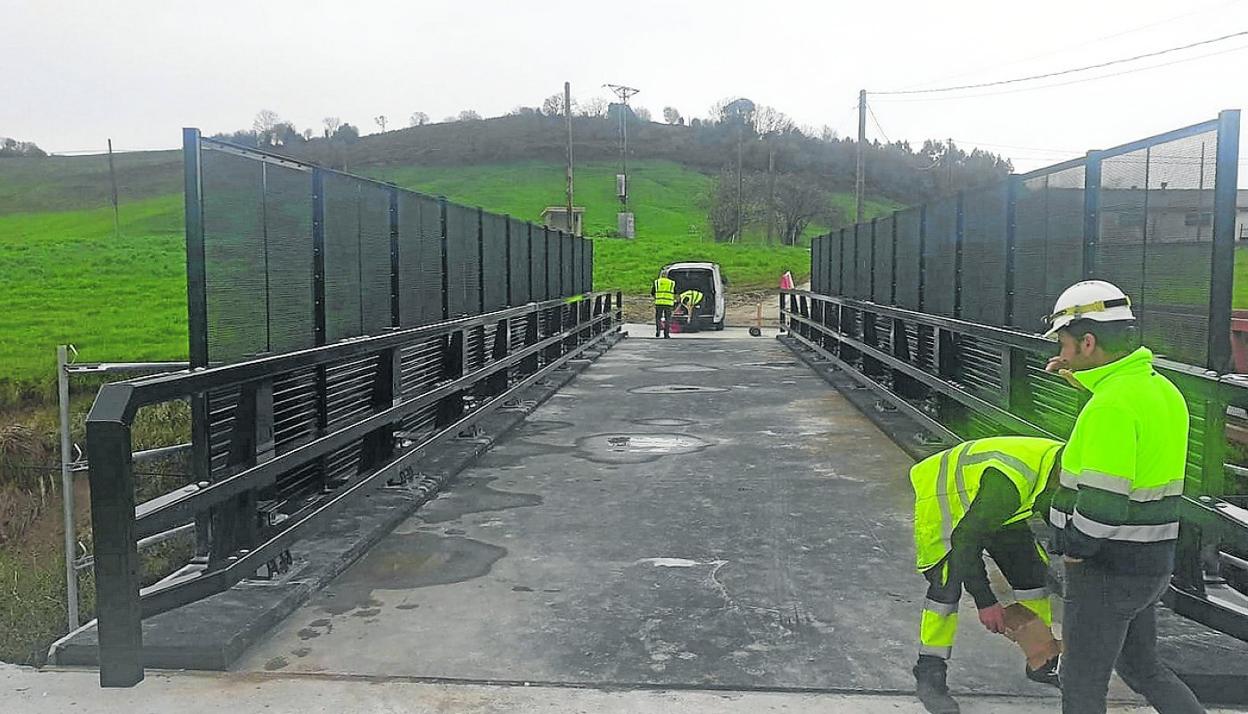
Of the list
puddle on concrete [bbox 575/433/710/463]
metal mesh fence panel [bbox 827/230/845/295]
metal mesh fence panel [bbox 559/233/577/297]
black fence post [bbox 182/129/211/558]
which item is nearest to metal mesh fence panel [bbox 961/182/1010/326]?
puddle on concrete [bbox 575/433/710/463]

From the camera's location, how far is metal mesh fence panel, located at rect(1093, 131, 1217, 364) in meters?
4.87

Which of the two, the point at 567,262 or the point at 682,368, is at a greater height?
the point at 567,262

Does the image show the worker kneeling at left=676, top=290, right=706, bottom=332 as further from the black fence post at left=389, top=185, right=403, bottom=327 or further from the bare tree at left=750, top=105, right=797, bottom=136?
the bare tree at left=750, top=105, right=797, bottom=136

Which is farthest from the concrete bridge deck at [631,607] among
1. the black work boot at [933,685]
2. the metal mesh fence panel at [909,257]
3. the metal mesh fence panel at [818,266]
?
the metal mesh fence panel at [818,266]

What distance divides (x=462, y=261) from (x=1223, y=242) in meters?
7.32

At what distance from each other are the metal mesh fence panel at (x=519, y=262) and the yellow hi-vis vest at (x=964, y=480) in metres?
9.86

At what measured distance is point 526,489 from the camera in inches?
346

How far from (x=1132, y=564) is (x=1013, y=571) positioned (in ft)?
3.18

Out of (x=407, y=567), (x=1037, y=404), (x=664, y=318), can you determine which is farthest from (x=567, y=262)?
(x=407, y=567)

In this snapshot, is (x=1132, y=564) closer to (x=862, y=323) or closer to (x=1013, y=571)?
(x=1013, y=571)

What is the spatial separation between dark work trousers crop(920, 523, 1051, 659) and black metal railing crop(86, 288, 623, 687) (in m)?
3.05

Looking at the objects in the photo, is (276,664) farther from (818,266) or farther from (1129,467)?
(818,266)

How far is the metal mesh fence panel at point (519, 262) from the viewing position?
13898mm

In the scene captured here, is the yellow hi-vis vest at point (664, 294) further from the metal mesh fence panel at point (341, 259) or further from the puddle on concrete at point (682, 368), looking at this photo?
the metal mesh fence panel at point (341, 259)
